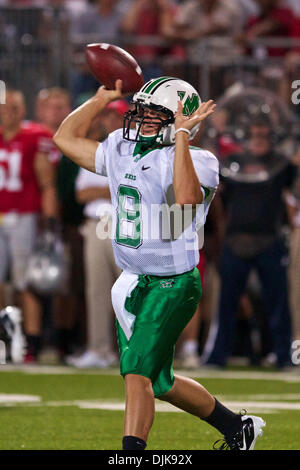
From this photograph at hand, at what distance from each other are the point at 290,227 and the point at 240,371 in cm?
126

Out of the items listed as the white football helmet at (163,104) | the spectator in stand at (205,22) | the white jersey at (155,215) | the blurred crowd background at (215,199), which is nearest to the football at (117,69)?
the white football helmet at (163,104)

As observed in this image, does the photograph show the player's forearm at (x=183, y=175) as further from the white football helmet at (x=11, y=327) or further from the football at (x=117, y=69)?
the white football helmet at (x=11, y=327)

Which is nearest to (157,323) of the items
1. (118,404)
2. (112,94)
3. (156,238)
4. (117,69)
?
(156,238)

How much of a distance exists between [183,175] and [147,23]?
7.40 m

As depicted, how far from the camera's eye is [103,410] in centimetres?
714

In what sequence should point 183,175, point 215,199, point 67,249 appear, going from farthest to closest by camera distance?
point 67,249, point 215,199, point 183,175

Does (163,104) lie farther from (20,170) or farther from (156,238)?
(20,170)

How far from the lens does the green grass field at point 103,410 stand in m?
5.91

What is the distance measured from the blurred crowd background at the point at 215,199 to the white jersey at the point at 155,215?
4.43m

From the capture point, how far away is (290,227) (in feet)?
32.6

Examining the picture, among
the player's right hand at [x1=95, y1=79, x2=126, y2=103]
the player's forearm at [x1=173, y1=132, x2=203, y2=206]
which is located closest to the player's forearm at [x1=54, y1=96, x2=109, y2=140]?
the player's right hand at [x1=95, y1=79, x2=126, y2=103]
